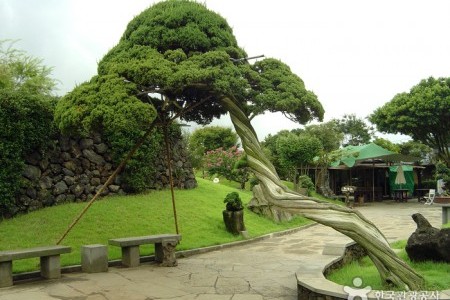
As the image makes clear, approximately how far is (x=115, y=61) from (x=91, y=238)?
13.5ft

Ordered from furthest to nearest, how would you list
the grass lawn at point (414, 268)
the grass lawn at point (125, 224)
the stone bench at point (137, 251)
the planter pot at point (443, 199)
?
the planter pot at point (443, 199) → the grass lawn at point (125, 224) → the stone bench at point (137, 251) → the grass lawn at point (414, 268)

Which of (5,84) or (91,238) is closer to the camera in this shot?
(91,238)

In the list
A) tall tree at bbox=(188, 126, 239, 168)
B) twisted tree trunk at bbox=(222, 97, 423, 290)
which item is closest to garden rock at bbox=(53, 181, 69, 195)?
twisted tree trunk at bbox=(222, 97, 423, 290)

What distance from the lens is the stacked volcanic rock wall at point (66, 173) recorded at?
10867 millimetres

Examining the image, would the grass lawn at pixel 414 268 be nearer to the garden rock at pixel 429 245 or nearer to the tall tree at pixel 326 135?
the garden rock at pixel 429 245

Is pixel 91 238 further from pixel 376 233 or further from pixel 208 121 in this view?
pixel 376 233

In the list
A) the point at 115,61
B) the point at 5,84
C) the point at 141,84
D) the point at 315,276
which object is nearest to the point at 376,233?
the point at 315,276

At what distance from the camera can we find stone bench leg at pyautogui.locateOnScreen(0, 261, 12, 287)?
6844 mm

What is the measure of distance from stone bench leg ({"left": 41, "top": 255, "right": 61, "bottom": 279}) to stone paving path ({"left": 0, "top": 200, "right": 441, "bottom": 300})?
0.63ft

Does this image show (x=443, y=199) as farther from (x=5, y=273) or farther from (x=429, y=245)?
(x=5, y=273)

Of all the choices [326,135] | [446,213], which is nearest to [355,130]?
[326,135]

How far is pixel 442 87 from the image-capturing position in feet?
77.4

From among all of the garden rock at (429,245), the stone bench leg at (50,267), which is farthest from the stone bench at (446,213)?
the stone bench leg at (50,267)

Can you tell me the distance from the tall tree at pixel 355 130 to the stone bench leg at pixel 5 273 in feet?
133
